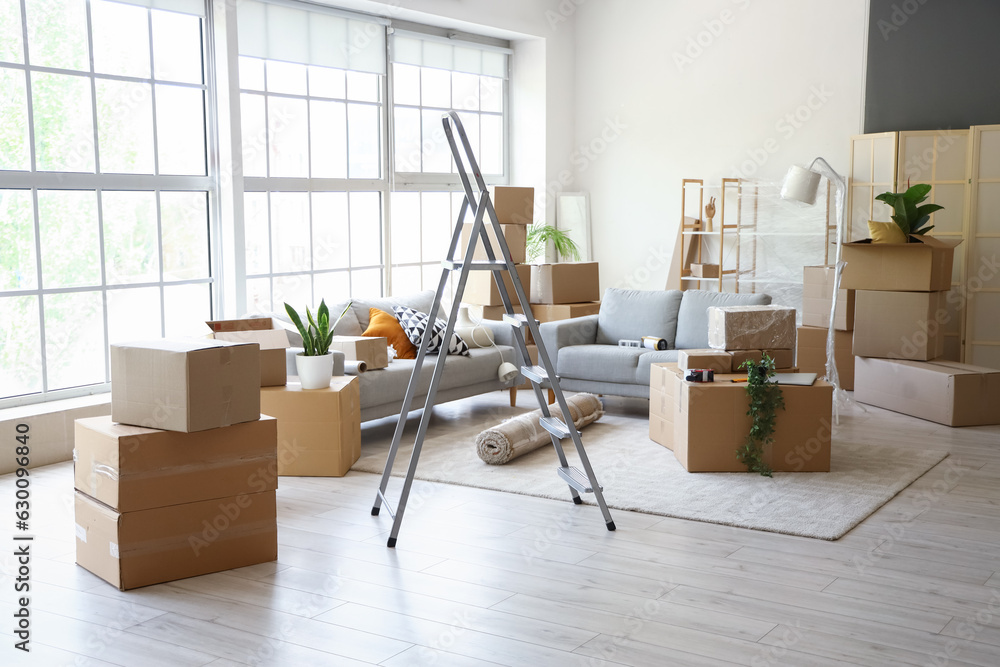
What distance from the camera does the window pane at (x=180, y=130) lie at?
17.9ft

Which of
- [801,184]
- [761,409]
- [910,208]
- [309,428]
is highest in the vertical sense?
[801,184]

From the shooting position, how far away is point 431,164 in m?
7.49

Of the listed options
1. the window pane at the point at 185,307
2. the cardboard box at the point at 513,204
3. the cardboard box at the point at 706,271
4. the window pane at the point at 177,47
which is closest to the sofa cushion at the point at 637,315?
the cardboard box at the point at 513,204

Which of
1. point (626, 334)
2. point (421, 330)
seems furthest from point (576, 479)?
point (626, 334)

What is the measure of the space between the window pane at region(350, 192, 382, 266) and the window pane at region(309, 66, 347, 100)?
71 centimetres

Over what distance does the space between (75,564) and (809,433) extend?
3.19 metres

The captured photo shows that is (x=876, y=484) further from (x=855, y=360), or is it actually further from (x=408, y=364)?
(x=408, y=364)

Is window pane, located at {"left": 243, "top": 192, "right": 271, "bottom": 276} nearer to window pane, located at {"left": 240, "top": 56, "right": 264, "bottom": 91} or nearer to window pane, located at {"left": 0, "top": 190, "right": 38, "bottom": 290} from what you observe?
window pane, located at {"left": 240, "top": 56, "right": 264, "bottom": 91}

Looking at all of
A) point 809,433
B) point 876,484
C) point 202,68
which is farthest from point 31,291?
point 876,484

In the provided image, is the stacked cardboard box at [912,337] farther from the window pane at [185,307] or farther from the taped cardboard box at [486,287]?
the window pane at [185,307]

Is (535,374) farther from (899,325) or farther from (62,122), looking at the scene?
(899,325)

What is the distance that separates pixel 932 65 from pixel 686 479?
4162mm

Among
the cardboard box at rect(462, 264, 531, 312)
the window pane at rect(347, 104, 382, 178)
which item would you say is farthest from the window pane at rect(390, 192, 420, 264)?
the cardboard box at rect(462, 264, 531, 312)

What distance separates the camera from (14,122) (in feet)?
15.5
